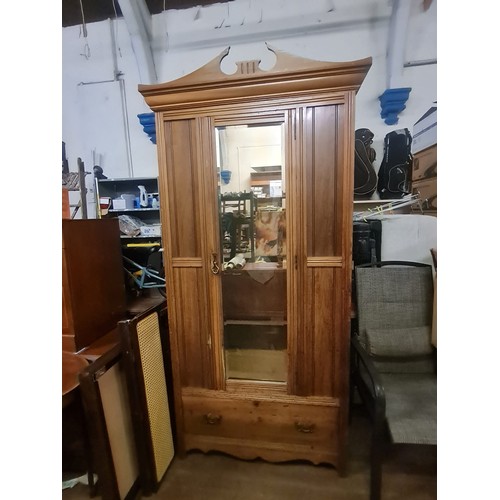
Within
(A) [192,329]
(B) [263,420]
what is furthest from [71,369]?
(B) [263,420]

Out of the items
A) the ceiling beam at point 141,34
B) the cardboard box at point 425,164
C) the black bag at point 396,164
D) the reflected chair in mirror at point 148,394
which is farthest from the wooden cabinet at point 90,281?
the cardboard box at point 425,164

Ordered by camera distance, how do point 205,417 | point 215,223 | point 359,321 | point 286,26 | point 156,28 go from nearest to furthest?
point 215,223, point 205,417, point 359,321, point 286,26, point 156,28

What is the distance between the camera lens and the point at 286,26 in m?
1.93

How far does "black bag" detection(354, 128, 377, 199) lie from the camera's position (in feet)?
6.03

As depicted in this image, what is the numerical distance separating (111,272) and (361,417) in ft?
6.24

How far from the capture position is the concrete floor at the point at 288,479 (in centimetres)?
130

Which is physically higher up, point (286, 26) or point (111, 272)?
point (286, 26)

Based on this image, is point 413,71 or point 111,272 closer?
point 111,272

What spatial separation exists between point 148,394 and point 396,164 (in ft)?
6.83

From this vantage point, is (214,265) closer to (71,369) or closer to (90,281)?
(90,281)

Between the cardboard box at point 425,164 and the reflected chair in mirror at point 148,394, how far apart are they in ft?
5.88

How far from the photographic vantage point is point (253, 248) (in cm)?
146
